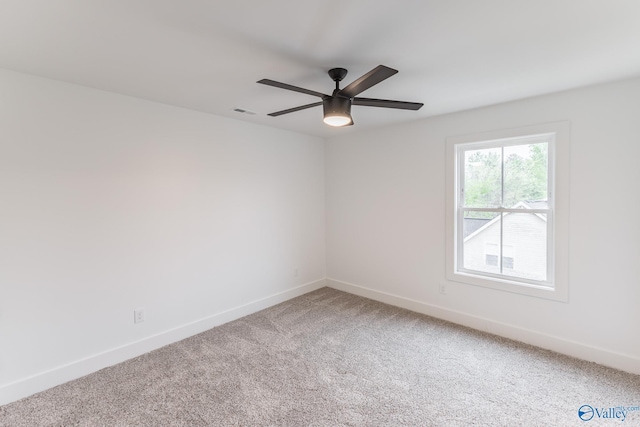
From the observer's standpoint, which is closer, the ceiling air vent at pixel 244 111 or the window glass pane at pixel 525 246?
the window glass pane at pixel 525 246

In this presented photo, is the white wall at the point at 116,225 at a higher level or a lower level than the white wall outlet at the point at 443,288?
higher

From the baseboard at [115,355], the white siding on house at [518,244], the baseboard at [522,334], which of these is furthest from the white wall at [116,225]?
the white siding on house at [518,244]

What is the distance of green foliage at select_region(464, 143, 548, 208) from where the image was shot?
281cm

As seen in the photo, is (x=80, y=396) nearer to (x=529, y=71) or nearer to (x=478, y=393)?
(x=478, y=393)

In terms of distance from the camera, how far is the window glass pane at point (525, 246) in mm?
2816

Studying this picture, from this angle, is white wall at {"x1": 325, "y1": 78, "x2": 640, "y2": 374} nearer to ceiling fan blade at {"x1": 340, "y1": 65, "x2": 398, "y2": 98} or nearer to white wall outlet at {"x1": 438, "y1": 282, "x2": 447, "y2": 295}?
white wall outlet at {"x1": 438, "y1": 282, "x2": 447, "y2": 295}

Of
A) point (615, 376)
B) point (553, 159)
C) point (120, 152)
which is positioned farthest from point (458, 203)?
point (120, 152)

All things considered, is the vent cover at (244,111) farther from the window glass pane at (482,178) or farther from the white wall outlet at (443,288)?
the white wall outlet at (443,288)

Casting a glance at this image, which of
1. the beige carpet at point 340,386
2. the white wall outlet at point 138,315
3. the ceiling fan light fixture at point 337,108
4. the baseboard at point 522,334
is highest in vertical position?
the ceiling fan light fixture at point 337,108

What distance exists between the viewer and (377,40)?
1700 mm

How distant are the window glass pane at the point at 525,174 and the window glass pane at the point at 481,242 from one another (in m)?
0.25

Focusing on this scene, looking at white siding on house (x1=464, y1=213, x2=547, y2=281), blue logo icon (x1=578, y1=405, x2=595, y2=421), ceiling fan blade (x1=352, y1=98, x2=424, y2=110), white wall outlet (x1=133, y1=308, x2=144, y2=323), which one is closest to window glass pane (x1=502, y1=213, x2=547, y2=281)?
white siding on house (x1=464, y1=213, x2=547, y2=281)

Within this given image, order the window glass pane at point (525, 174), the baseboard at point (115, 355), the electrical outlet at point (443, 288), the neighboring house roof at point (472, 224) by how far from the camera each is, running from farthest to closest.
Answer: the electrical outlet at point (443, 288), the neighboring house roof at point (472, 224), the window glass pane at point (525, 174), the baseboard at point (115, 355)

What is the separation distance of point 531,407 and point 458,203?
6.42 feet
